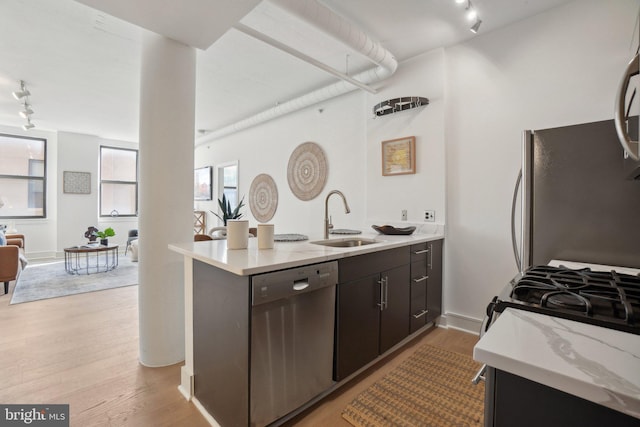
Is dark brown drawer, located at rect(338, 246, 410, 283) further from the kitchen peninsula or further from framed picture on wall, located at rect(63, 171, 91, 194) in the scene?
framed picture on wall, located at rect(63, 171, 91, 194)

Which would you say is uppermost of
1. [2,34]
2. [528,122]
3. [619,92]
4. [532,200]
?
[2,34]

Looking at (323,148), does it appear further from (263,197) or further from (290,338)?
(290,338)

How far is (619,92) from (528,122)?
2.12 meters

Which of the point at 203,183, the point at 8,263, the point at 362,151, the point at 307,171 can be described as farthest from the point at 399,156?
the point at 8,263

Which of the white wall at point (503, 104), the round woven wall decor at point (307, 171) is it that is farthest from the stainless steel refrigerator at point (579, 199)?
the round woven wall decor at point (307, 171)

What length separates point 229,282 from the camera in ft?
4.68

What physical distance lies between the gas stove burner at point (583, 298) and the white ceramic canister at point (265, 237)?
130 centimetres

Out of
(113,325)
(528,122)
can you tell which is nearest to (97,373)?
(113,325)

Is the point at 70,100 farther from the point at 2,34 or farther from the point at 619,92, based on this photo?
the point at 619,92

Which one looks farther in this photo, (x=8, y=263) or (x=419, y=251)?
(x=8, y=263)

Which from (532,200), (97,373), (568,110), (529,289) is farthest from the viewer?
(568,110)

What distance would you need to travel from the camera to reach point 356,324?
1884mm

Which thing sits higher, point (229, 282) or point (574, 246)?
point (574, 246)

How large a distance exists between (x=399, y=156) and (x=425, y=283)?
1324 millimetres
